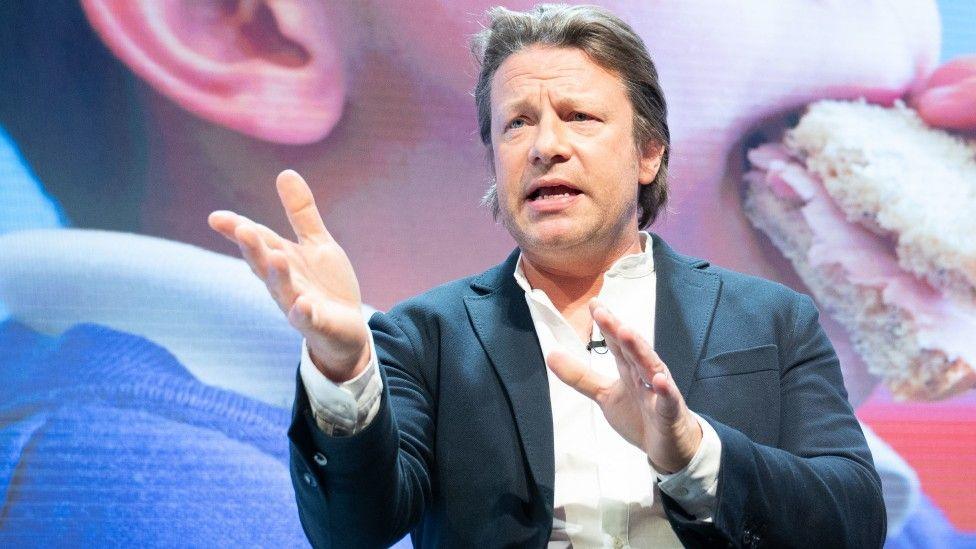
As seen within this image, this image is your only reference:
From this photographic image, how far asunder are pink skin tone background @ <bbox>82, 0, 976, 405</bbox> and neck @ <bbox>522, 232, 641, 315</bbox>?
1.85ft

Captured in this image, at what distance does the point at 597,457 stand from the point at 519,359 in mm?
206

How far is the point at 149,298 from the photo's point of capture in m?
2.31

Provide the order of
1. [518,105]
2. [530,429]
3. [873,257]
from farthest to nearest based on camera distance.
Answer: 1. [873,257]
2. [518,105]
3. [530,429]

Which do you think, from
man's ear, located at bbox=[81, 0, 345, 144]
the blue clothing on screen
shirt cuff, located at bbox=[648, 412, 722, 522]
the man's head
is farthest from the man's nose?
the blue clothing on screen

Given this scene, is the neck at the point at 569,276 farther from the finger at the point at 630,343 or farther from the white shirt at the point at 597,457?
the finger at the point at 630,343

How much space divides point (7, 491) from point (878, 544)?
169 cm

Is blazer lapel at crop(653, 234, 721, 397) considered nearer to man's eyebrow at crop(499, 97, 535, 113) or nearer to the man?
the man

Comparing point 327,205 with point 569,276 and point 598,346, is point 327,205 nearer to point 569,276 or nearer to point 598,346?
point 569,276

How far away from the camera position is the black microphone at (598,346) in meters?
1.80

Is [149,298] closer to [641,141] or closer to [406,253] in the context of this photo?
[406,253]

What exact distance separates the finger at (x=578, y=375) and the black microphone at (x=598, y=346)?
414mm

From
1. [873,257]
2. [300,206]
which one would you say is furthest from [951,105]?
[300,206]

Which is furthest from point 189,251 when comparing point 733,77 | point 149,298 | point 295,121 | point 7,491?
point 733,77

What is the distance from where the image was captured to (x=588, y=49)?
194 cm
